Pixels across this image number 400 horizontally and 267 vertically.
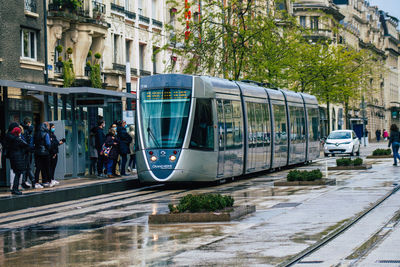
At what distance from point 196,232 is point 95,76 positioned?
2942 cm

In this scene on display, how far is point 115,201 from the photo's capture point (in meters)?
21.5

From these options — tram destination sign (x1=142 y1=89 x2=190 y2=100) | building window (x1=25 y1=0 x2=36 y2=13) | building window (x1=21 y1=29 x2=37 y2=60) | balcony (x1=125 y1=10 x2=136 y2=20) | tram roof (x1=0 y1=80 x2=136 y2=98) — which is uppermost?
balcony (x1=125 y1=10 x2=136 y2=20)

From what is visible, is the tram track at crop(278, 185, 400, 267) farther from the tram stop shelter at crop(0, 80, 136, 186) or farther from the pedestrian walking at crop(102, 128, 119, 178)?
the pedestrian walking at crop(102, 128, 119, 178)

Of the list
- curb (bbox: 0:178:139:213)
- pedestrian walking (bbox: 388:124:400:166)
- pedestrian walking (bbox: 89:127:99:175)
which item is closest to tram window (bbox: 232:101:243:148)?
curb (bbox: 0:178:139:213)

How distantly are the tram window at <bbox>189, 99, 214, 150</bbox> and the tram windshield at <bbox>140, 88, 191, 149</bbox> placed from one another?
0.32 meters

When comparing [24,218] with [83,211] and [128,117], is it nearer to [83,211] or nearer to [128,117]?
[83,211]

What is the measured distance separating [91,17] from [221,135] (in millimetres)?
19094

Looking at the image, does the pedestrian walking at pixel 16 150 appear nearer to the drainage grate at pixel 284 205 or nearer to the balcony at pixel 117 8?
the drainage grate at pixel 284 205

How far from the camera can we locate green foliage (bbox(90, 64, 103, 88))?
137 ft

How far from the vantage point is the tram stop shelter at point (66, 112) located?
24453 millimetres

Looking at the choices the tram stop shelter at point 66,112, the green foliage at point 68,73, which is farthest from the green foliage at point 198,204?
the green foliage at point 68,73

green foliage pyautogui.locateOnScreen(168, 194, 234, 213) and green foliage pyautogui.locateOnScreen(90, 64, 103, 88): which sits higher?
green foliage pyautogui.locateOnScreen(90, 64, 103, 88)

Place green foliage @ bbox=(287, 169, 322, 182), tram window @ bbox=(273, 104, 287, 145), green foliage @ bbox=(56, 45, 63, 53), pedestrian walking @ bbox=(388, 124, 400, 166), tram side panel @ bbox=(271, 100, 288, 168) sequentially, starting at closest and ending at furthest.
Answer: green foliage @ bbox=(287, 169, 322, 182) → tram side panel @ bbox=(271, 100, 288, 168) → tram window @ bbox=(273, 104, 287, 145) → pedestrian walking @ bbox=(388, 124, 400, 166) → green foliage @ bbox=(56, 45, 63, 53)

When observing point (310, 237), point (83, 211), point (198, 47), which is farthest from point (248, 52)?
point (310, 237)
